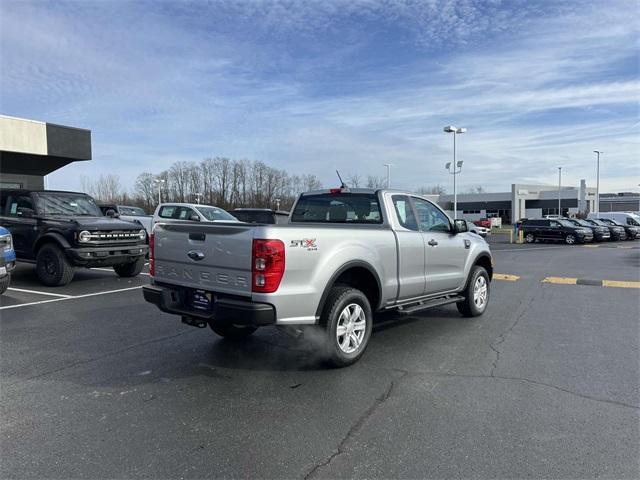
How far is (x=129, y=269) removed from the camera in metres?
11.3

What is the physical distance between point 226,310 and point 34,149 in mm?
20833

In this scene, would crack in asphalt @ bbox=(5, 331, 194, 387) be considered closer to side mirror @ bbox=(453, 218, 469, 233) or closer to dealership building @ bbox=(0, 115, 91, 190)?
side mirror @ bbox=(453, 218, 469, 233)

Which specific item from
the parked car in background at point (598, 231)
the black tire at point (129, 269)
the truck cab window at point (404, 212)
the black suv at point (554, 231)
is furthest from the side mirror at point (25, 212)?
the parked car in background at point (598, 231)

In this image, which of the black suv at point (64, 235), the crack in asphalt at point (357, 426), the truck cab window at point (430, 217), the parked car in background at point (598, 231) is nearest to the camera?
the crack in asphalt at point (357, 426)

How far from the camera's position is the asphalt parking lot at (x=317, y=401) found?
124 inches

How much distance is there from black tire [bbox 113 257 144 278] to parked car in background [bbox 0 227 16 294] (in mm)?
3464

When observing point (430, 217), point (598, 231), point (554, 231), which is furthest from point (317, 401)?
point (598, 231)

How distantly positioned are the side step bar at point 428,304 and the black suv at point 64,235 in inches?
263

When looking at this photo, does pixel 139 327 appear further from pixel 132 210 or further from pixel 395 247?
pixel 132 210

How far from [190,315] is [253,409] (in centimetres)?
125

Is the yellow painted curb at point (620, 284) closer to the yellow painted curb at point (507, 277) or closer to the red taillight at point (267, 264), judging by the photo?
the yellow painted curb at point (507, 277)

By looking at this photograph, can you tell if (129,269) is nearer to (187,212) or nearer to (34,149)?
(187,212)

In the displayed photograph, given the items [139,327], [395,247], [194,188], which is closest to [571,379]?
[395,247]

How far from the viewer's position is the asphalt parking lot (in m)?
3.16
